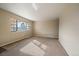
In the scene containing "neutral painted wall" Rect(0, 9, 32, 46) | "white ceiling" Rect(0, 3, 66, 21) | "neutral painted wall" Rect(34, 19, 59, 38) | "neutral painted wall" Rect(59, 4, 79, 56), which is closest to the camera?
"neutral painted wall" Rect(59, 4, 79, 56)

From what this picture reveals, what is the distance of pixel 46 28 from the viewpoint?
26.7 ft

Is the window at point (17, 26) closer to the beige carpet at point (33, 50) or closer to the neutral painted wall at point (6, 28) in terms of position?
the neutral painted wall at point (6, 28)

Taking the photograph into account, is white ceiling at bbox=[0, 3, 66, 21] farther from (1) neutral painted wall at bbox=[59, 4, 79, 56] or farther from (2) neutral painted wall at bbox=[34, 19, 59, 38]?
(2) neutral painted wall at bbox=[34, 19, 59, 38]

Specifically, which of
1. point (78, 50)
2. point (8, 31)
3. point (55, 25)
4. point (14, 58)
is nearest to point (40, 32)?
Result: point (55, 25)

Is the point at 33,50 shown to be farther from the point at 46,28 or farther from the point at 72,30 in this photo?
the point at 46,28

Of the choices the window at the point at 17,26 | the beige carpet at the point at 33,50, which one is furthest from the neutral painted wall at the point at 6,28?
the beige carpet at the point at 33,50

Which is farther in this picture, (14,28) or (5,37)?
(14,28)

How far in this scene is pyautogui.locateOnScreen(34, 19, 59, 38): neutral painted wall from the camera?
309 inches

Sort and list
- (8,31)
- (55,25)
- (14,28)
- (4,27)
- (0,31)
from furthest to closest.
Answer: (55,25), (14,28), (8,31), (4,27), (0,31)

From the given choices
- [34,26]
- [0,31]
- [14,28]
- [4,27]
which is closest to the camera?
[0,31]

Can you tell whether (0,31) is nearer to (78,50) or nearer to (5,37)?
(5,37)

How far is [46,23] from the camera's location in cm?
813

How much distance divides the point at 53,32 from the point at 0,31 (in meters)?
5.11

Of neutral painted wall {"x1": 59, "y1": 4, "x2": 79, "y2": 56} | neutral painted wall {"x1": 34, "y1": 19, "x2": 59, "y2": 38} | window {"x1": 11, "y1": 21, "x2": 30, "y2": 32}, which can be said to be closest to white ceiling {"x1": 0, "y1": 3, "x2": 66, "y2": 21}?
neutral painted wall {"x1": 59, "y1": 4, "x2": 79, "y2": 56}
